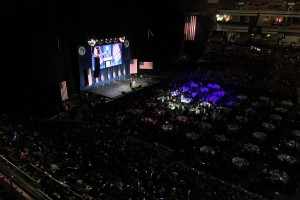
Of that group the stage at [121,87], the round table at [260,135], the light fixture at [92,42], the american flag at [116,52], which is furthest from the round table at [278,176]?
the american flag at [116,52]

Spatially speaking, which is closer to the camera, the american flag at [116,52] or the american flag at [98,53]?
the american flag at [98,53]

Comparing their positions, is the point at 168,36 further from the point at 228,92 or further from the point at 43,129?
the point at 43,129

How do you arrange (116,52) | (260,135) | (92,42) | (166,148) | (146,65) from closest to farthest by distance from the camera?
(166,148)
(260,135)
(92,42)
(116,52)
(146,65)

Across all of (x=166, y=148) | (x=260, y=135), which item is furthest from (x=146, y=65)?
(x=260, y=135)

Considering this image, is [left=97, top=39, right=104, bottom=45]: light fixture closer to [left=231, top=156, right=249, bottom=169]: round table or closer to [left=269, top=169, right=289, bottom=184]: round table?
[left=231, top=156, right=249, bottom=169]: round table

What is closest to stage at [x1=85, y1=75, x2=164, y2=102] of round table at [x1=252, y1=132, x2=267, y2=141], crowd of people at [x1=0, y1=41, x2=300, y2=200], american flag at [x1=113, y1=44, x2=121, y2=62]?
crowd of people at [x1=0, y1=41, x2=300, y2=200]

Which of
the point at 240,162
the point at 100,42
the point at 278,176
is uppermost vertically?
the point at 100,42

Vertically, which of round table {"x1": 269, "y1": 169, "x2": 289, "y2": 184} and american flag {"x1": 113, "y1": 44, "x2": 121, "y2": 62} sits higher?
american flag {"x1": 113, "y1": 44, "x2": 121, "y2": 62}

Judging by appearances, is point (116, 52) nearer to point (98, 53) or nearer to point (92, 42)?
point (98, 53)

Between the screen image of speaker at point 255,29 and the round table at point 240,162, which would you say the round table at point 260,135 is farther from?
the screen image of speaker at point 255,29

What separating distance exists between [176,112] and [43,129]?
10415mm

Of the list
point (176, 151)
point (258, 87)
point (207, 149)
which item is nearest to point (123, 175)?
point (176, 151)

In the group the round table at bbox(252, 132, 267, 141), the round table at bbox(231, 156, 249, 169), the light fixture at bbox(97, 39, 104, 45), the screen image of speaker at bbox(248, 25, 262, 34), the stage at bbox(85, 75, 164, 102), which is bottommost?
the round table at bbox(231, 156, 249, 169)

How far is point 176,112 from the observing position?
21609 mm
